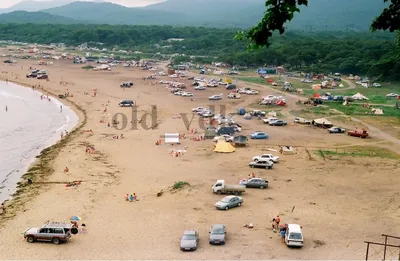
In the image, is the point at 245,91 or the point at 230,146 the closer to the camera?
the point at 230,146

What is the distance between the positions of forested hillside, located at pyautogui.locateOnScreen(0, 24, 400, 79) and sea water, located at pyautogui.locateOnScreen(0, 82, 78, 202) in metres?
36.4

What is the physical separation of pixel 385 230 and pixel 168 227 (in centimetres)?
975

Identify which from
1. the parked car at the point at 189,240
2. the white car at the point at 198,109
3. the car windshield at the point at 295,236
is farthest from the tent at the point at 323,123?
the parked car at the point at 189,240

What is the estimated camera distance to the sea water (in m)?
34.3

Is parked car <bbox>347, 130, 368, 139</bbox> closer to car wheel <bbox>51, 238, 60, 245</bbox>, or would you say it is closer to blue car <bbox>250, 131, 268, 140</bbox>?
blue car <bbox>250, 131, 268, 140</bbox>

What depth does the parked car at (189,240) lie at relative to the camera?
1995cm

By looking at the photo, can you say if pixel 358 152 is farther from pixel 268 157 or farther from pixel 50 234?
pixel 50 234

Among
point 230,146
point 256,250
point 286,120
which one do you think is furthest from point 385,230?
point 286,120

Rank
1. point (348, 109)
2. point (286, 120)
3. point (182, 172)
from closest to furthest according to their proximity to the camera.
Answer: point (182, 172) < point (286, 120) < point (348, 109)

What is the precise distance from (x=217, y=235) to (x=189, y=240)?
1.26 metres

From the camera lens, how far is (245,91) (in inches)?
2687

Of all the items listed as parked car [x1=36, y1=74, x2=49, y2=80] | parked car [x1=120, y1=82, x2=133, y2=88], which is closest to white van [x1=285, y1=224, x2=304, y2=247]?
parked car [x1=120, y1=82, x2=133, y2=88]

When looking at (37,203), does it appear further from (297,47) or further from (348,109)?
(297,47)

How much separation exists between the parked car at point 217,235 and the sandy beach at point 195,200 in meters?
0.32
